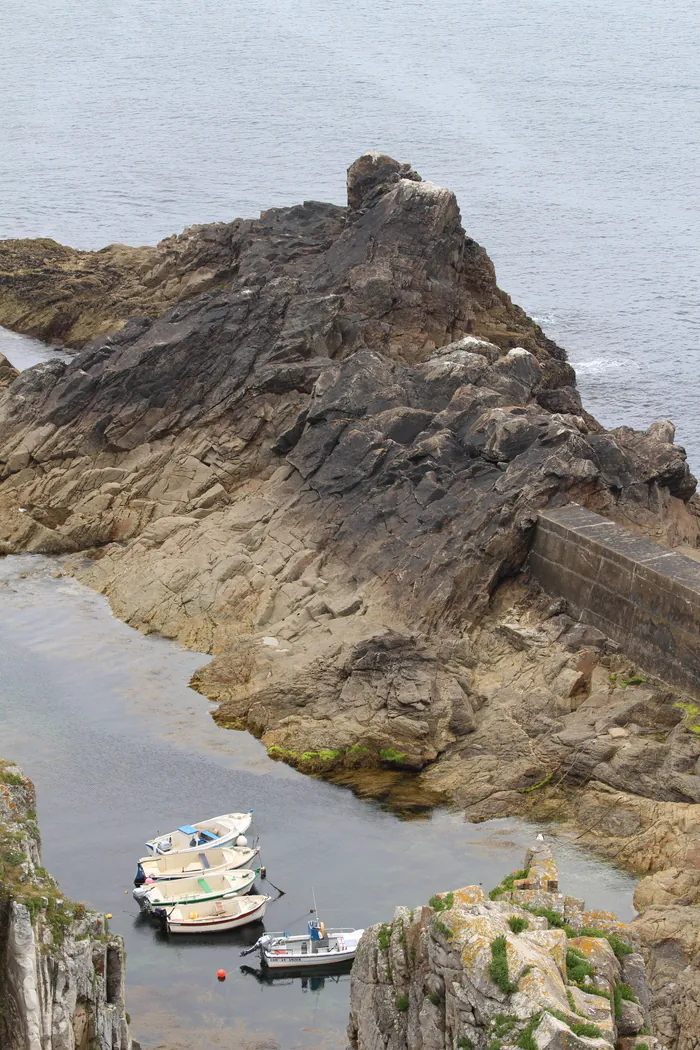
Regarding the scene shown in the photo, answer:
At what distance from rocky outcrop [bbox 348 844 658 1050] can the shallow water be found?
28.5 ft

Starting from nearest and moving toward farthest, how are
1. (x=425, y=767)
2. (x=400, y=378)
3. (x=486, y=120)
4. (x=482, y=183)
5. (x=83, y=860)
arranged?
(x=83, y=860), (x=425, y=767), (x=400, y=378), (x=482, y=183), (x=486, y=120)

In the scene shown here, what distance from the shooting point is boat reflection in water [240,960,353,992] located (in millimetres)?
41594

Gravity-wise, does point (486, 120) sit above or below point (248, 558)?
above

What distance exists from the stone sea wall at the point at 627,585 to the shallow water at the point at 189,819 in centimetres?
801

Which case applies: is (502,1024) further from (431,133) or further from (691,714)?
(431,133)

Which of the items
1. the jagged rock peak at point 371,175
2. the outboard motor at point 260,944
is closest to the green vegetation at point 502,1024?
the outboard motor at point 260,944

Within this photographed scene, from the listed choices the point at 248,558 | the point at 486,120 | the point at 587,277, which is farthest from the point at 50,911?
the point at 486,120

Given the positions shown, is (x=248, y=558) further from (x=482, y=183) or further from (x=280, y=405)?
(x=482, y=183)

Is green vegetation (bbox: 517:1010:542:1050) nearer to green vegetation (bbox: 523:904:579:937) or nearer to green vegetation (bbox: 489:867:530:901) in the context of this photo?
green vegetation (bbox: 523:904:579:937)

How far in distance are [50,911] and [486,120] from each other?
133m

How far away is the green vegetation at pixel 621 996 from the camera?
1122 inches

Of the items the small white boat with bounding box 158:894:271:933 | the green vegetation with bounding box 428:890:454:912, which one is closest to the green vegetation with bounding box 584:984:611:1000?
the green vegetation with bounding box 428:890:454:912

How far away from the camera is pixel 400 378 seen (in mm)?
65000

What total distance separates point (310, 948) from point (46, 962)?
1403 centimetres
